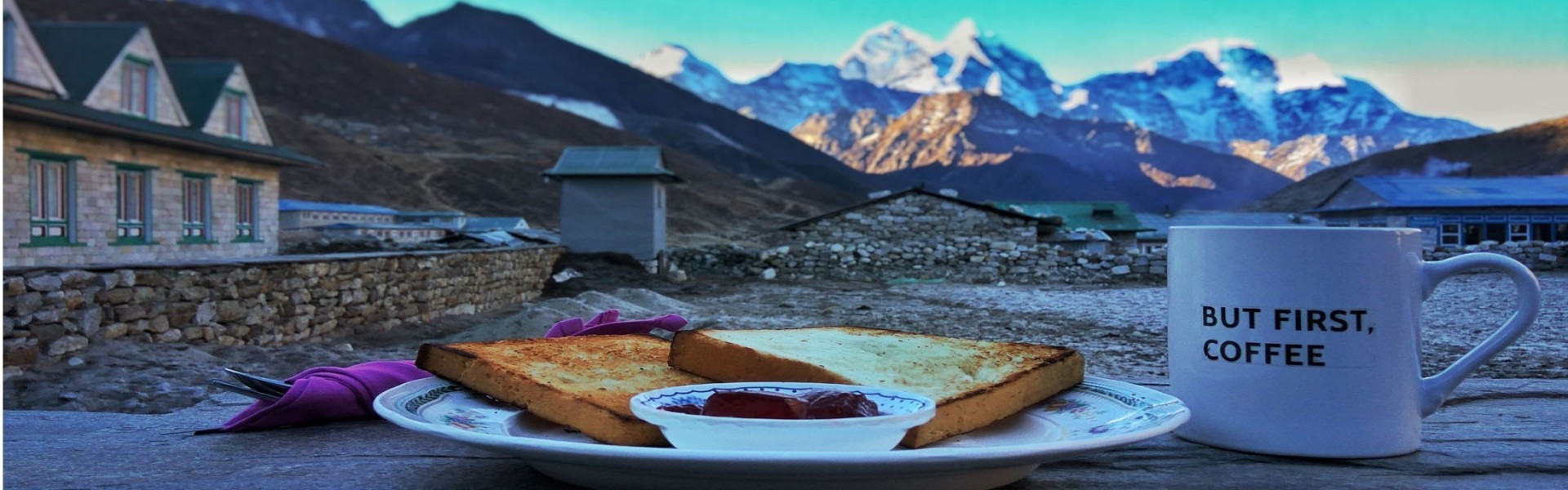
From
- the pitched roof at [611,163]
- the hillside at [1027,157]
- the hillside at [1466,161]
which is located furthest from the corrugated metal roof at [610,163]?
the hillside at [1027,157]

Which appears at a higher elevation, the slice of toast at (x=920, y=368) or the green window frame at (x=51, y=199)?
the green window frame at (x=51, y=199)

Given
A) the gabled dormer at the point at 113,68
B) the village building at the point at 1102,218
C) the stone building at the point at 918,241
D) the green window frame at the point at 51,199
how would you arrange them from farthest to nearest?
the village building at the point at 1102,218
the stone building at the point at 918,241
the gabled dormer at the point at 113,68
the green window frame at the point at 51,199

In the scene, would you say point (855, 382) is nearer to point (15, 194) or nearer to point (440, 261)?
point (440, 261)

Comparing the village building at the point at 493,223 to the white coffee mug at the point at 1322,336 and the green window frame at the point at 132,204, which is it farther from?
the white coffee mug at the point at 1322,336

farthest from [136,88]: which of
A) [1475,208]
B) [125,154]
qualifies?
[1475,208]

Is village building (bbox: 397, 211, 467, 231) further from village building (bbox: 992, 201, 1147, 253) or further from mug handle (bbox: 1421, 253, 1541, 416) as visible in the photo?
mug handle (bbox: 1421, 253, 1541, 416)

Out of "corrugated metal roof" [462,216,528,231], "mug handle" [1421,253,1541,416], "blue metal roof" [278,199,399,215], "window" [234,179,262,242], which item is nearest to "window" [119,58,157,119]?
"window" [234,179,262,242]
